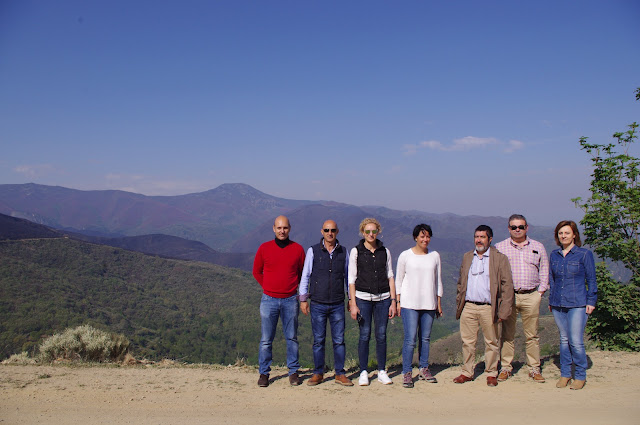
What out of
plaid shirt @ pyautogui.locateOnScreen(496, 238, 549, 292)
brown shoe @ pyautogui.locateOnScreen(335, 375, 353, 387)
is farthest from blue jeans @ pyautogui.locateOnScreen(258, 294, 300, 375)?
plaid shirt @ pyautogui.locateOnScreen(496, 238, 549, 292)

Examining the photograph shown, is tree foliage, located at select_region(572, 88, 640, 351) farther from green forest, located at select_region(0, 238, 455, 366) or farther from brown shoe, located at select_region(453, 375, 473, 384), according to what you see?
green forest, located at select_region(0, 238, 455, 366)

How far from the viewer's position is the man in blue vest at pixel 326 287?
5.36 meters

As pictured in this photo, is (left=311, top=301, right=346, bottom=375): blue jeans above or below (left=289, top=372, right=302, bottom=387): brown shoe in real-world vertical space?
above

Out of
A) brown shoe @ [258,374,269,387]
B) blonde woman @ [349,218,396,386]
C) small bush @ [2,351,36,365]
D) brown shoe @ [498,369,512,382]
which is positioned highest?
blonde woman @ [349,218,396,386]

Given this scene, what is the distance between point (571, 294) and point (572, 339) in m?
0.58

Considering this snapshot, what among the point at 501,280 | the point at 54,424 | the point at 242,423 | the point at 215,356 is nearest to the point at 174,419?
the point at 242,423

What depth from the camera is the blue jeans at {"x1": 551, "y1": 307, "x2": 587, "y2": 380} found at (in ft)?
17.3

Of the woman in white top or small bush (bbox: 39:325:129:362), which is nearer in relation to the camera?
the woman in white top

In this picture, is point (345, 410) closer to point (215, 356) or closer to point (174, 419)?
point (174, 419)

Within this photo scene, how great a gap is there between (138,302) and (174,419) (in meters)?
57.1

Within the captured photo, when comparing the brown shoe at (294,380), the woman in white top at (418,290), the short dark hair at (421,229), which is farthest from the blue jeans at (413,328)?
the brown shoe at (294,380)

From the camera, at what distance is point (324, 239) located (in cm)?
546

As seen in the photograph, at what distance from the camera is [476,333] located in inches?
220

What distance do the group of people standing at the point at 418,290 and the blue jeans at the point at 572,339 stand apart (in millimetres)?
12
